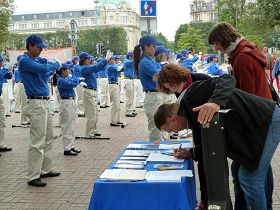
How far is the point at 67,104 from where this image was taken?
891 centimetres

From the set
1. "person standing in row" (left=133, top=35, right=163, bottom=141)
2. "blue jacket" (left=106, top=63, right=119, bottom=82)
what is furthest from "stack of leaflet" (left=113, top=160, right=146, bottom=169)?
"blue jacket" (left=106, top=63, right=119, bottom=82)

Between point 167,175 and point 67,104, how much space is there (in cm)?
548

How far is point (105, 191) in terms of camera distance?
360 centimetres

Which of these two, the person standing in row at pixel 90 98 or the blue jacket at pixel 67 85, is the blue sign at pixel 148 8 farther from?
the blue jacket at pixel 67 85

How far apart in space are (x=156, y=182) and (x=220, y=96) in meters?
0.86

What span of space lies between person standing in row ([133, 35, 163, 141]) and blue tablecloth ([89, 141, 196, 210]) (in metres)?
4.25

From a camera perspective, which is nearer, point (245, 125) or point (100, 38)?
point (245, 125)

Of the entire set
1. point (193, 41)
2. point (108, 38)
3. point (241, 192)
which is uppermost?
point (108, 38)

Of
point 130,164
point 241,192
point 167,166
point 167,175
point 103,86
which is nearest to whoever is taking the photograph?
point 167,175

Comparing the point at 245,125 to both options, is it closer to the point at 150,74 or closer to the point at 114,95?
the point at 150,74

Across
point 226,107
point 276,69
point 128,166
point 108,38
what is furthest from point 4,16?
point 108,38

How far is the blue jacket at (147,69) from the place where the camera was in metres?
7.94

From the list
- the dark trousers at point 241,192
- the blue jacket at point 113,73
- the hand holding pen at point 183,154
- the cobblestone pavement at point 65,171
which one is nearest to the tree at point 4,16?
the blue jacket at point 113,73

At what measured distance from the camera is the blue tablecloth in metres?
3.51
